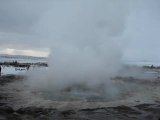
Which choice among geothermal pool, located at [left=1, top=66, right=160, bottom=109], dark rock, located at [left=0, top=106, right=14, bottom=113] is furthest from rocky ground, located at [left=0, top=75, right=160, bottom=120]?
geothermal pool, located at [left=1, top=66, right=160, bottom=109]

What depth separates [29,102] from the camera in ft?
45.2

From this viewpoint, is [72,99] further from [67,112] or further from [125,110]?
[125,110]

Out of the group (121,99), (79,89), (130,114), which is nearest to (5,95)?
(79,89)

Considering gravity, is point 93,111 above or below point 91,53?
below

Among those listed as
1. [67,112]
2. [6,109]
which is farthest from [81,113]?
[6,109]

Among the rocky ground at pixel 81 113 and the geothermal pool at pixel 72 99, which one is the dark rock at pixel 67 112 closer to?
the rocky ground at pixel 81 113

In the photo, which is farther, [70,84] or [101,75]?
[101,75]

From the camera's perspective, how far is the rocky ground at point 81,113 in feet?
35.9

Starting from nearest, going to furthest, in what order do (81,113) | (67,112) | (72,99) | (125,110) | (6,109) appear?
(81,113)
(67,112)
(6,109)
(125,110)
(72,99)

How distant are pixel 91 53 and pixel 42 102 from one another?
995 centimetres

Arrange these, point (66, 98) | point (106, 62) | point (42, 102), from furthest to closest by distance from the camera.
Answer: point (106, 62) < point (66, 98) < point (42, 102)

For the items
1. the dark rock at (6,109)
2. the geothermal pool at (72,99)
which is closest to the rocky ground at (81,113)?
the dark rock at (6,109)

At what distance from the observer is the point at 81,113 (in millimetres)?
11609

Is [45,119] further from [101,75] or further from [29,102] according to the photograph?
[101,75]
